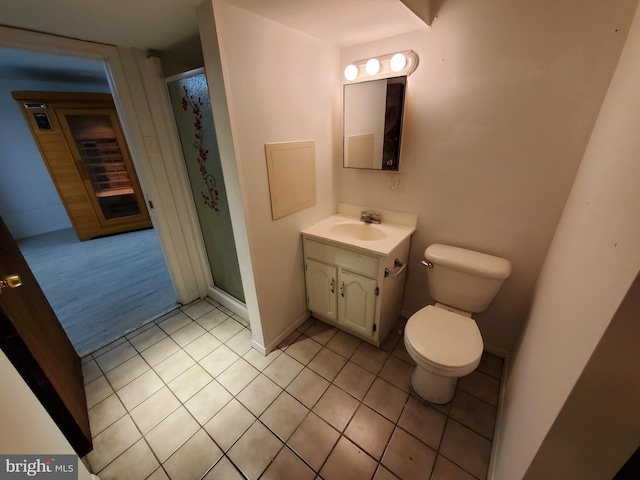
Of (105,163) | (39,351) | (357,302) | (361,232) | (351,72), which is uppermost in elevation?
(351,72)

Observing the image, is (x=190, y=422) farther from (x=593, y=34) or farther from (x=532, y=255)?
(x=593, y=34)

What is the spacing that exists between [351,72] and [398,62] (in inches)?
12.5

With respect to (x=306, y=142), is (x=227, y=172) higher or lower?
lower

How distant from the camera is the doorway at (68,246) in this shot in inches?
87.4

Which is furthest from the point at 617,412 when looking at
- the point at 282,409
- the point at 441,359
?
the point at 282,409

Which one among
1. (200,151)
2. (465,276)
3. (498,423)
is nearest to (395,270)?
(465,276)

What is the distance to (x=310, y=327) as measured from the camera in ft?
6.64

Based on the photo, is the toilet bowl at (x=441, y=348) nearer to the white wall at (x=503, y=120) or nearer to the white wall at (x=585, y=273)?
the white wall at (x=585, y=273)

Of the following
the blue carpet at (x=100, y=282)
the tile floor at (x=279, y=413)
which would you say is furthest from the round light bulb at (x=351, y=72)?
Result: the blue carpet at (x=100, y=282)

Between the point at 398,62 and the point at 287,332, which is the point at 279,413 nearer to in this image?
the point at 287,332

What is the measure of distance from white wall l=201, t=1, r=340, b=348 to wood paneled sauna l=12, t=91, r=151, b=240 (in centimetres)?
361

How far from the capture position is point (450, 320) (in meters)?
1.43

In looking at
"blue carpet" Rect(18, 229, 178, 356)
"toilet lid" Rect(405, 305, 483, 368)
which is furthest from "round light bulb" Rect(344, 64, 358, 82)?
"blue carpet" Rect(18, 229, 178, 356)

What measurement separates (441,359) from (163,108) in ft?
7.99
